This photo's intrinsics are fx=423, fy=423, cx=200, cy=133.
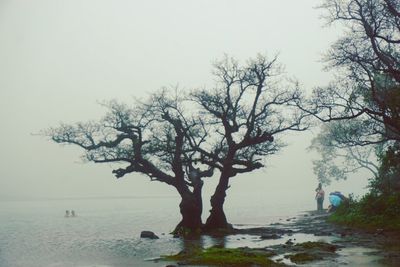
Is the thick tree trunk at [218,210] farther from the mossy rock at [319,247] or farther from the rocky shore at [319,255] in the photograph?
the mossy rock at [319,247]

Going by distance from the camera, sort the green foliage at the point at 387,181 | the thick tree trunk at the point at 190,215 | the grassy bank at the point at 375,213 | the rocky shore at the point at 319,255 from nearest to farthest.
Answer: the rocky shore at the point at 319,255
the grassy bank at the point at 375,213
the green foliage at the point at 387,181
the thick tree trunk at the point at 190,215

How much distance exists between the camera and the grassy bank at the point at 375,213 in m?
28.6

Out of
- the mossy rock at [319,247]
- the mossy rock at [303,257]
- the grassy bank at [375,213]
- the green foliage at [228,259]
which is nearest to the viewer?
the green foliage at [228,259]

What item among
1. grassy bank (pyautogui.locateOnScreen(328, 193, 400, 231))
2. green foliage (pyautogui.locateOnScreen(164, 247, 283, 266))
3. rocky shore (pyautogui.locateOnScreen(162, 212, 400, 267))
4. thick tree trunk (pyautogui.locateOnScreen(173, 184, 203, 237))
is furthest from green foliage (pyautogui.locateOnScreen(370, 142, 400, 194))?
green foliage (pyautogui.locateOnScreen(164, 247, 283, 266))

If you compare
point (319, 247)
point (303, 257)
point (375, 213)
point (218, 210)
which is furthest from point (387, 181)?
point (303, 257)

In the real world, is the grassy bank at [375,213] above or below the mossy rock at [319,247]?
above

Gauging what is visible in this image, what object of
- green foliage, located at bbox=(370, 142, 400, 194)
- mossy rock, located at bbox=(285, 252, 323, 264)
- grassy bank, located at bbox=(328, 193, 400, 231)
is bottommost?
mossy rock, located at bbox=(285, 252, 323, 264)

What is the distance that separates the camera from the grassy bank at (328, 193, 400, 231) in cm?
2863

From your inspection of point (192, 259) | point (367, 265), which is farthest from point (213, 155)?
point (367, 265)

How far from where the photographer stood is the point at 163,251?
2458 cm

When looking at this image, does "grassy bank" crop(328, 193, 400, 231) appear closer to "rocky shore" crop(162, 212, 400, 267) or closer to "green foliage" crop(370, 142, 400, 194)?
"green foliage" crop(370, 142, 400, 194)

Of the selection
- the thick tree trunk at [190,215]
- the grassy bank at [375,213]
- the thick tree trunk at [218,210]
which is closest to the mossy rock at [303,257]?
the grassy bank at [375,213]

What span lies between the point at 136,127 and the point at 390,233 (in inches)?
824

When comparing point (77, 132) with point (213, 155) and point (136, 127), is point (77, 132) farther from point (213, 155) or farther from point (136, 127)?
point (213, 155)
